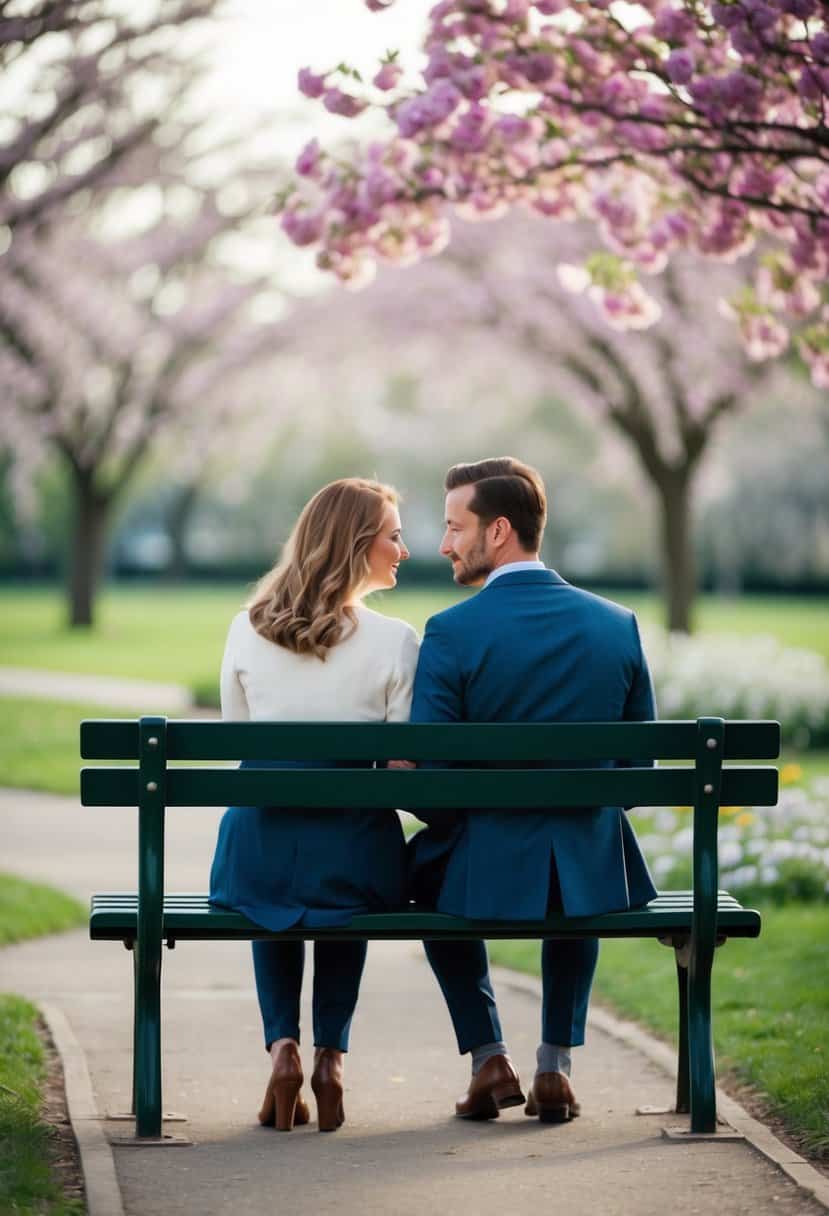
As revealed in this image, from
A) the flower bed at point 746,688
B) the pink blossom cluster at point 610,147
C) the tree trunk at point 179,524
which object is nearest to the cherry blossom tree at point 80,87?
the pink blossom cluster at point 610,147

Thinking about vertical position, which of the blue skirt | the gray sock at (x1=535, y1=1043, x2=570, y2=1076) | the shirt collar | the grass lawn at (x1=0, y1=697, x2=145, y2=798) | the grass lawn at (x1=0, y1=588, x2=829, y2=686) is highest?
the shirt collar

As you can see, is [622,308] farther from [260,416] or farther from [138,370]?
[260,416]

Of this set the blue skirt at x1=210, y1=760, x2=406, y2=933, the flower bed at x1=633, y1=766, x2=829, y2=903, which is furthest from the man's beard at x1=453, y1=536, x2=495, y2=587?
the flower bed at x1=633, y1=766, x2=829, y2=903

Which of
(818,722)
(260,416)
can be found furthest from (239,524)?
(818,722)

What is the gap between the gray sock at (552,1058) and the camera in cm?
468

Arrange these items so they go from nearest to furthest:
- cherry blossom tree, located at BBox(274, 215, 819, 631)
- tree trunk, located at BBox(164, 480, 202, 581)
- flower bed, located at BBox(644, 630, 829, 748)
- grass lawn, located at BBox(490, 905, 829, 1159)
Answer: grass lawn, located at BBox(490, 905, 829, 1159), flower bed, located at BBox(644, 630, 829, 748), cherry blossom tree, located at BBox(274, 215, 819, 631), tree trunk, located at BBox(164, 480, 202, 581)

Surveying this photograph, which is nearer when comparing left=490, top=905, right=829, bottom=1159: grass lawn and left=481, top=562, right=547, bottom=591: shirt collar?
left=481, top=562, right=547, bottom=591: shirt collar

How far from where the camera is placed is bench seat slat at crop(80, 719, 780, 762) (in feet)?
14.2

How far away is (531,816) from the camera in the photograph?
453 cm

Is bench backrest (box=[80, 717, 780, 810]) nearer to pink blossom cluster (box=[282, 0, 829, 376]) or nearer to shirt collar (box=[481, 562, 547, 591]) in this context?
Result: shirt collar (box=[481, 562, 547, 591])

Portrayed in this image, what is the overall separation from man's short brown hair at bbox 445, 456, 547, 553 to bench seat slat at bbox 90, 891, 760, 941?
0.93 meters

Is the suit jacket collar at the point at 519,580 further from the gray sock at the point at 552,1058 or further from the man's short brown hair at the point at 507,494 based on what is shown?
the gray sock at the point at 552,1058

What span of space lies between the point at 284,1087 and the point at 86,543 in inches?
1184

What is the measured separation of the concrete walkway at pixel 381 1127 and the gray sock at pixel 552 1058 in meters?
0.14
